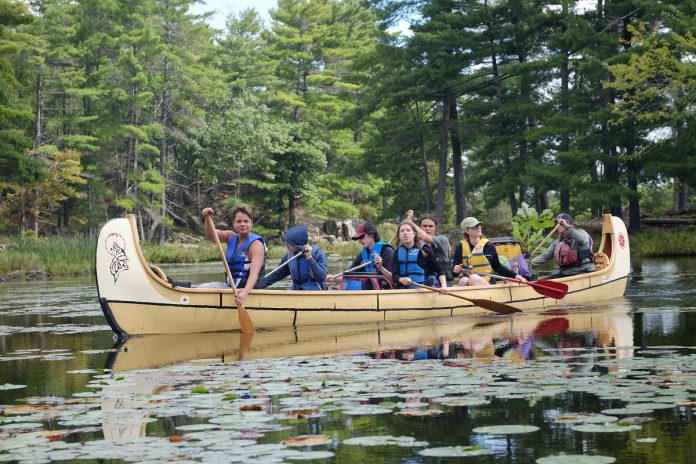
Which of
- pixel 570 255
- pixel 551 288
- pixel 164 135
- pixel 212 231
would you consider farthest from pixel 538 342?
pixel 164 135

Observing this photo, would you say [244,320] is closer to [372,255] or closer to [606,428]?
[372,255]

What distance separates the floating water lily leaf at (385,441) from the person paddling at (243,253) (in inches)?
229

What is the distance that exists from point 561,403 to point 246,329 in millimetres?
5542

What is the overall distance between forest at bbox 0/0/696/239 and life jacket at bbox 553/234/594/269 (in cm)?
1152

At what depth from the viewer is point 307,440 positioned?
4469 millimetres

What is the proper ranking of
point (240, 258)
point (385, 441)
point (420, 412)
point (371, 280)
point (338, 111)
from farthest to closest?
point (338, 111) → point (371, 280) → point (240, 258) → point (420, 412) → point (385, 441)

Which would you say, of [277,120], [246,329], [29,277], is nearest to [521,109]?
[29,277]

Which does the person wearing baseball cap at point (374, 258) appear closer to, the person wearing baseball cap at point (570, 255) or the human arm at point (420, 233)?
the human arm at point (420, 233)

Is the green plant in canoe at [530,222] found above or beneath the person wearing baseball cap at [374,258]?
above

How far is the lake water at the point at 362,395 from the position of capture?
433cm

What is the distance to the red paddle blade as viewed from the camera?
503 inches

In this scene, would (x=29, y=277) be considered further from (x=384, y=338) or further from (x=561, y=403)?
(x=561, y=403)

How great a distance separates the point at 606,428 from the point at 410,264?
23.9 ft

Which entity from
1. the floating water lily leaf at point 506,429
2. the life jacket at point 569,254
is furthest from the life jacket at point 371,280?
the floating water lily leaf at point 506,429
